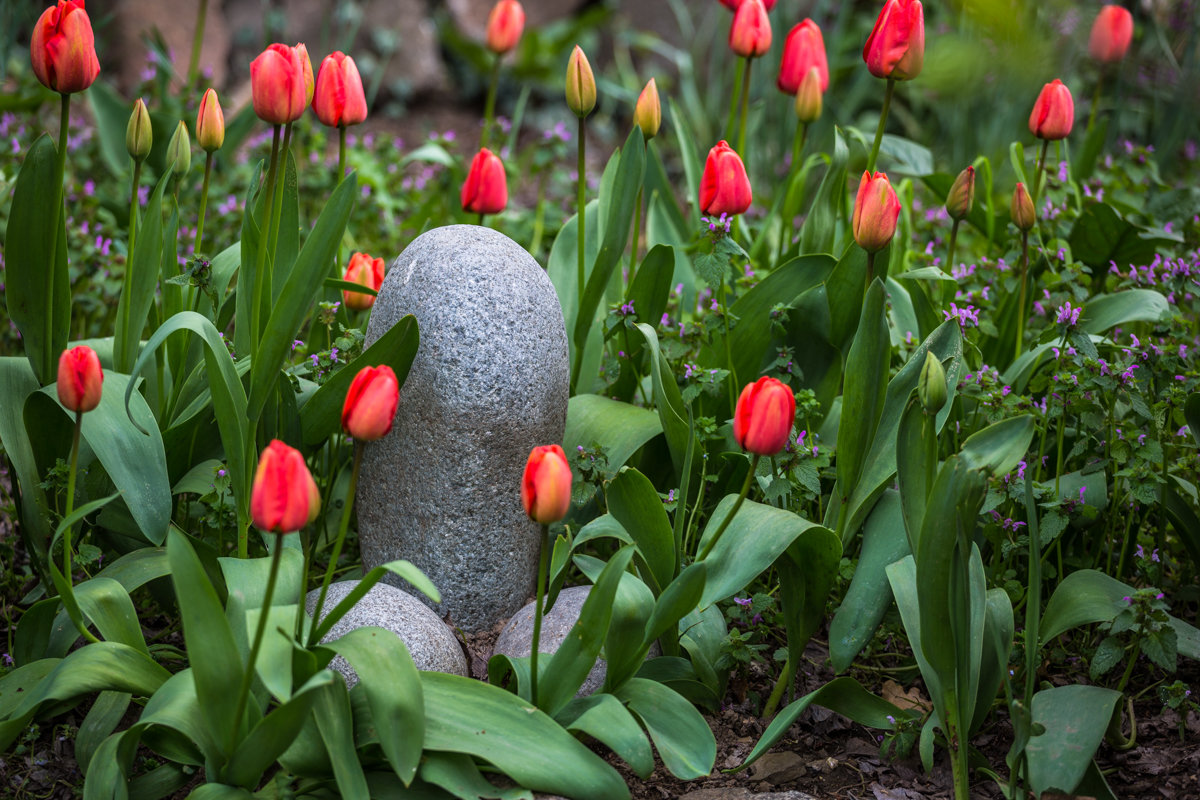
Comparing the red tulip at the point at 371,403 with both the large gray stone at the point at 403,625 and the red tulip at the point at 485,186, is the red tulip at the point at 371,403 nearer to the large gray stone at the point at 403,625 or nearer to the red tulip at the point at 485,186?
the large gray stone at the point at 403,625

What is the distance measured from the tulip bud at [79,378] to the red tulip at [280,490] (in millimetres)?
409

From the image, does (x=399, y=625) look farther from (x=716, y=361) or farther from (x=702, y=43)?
(x=702, y=43)

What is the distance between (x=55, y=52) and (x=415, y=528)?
1031mm

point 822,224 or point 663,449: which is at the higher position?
point 822,224

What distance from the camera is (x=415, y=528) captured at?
207 cm

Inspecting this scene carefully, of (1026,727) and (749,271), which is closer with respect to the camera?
(1026,727)

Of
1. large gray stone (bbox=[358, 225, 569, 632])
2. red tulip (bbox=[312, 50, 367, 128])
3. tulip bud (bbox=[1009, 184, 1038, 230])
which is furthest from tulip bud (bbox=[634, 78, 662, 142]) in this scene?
tulip bud (bbox=[1009, 184, 1038, 230])

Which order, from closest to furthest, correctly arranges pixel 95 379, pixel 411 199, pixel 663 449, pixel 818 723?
pixel 95 379 < pixel 818 723 < pixel 663 449 < pixel 411 199

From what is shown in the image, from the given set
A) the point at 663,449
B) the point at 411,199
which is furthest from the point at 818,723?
the point at 411,199

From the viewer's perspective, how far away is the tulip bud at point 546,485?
141 centimetres

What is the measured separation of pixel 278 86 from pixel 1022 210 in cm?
147

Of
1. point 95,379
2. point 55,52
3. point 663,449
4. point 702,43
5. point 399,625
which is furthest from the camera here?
point 702,43

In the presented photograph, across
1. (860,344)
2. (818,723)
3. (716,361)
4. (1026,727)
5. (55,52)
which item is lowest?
(818,723)

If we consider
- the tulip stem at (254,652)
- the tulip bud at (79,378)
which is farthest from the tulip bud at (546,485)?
the tulip bud at (79,378)
